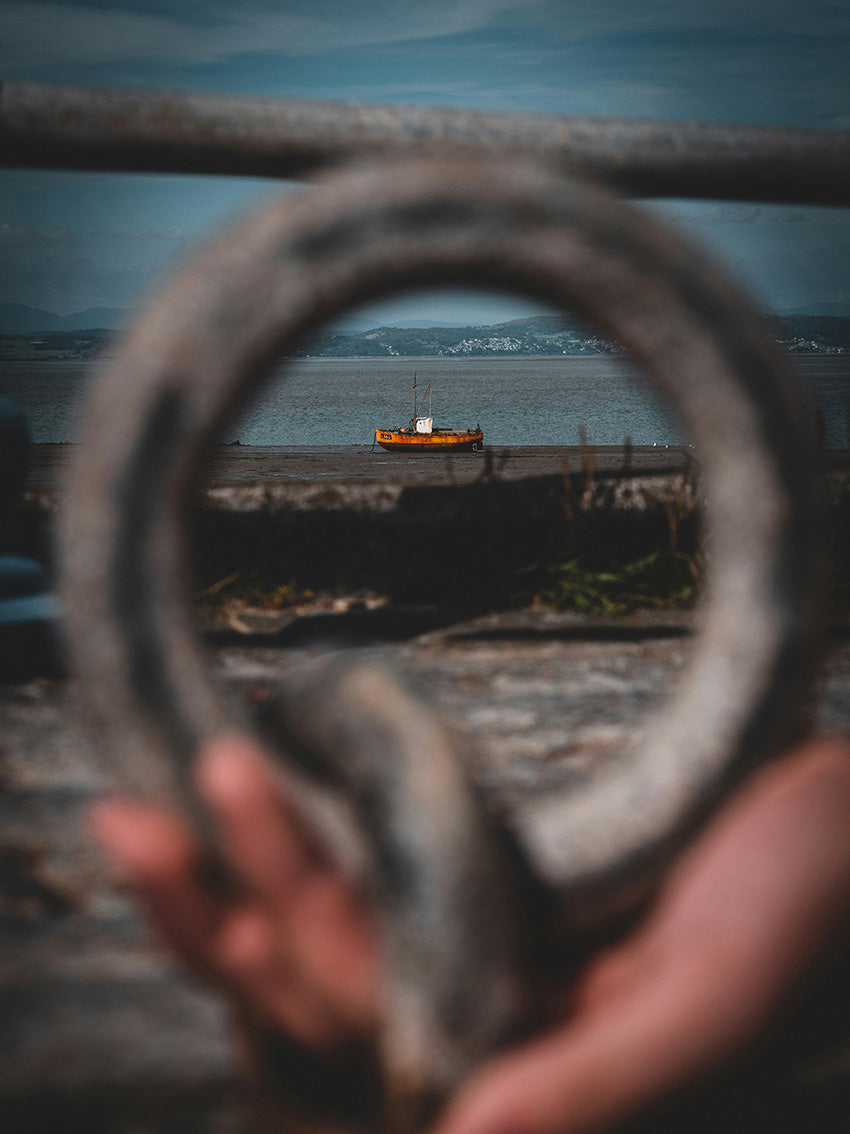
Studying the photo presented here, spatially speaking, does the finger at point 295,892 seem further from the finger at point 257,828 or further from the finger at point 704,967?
the finger at point 704,967

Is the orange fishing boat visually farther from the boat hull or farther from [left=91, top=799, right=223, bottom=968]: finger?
[left=91, top=799, right=223, bottom=968]: finger

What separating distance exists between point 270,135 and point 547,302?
115 centimetres

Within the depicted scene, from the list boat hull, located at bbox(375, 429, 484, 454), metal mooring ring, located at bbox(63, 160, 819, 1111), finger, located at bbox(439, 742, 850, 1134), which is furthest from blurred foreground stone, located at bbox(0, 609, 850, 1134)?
boat hull, located at bbox(375, 429, 484, 454)

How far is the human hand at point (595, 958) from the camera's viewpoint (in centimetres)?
88

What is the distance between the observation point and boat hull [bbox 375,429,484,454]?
34312 mm

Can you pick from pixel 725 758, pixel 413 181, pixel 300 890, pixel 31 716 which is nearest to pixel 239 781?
pixel 300 890

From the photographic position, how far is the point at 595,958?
1.08 metres

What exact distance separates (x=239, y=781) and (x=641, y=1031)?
529mm

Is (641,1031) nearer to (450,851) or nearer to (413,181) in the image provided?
(450,851)

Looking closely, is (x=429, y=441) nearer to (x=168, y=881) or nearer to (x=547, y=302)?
(x=547, y=302)

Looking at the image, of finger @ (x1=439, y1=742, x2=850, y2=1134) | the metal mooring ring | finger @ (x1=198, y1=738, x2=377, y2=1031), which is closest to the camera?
finger @ (x1=439, y1=742, x2=850, y2=1134)

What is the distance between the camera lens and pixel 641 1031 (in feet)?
2.97

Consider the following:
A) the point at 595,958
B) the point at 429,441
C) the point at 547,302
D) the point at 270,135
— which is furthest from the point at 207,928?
the point at 429,441

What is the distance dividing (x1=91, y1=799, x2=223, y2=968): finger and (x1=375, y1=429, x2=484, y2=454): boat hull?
3352cm
